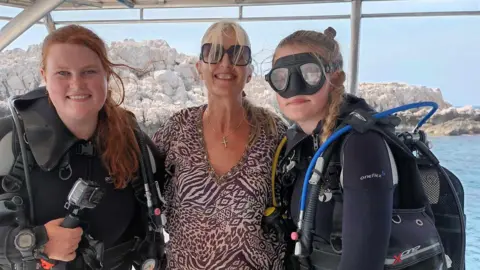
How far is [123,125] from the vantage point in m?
1.57

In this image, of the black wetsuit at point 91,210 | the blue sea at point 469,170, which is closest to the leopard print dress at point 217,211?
the black wetsuit at point 91,210

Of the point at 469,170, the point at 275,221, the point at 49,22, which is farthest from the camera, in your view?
the point at 469,170

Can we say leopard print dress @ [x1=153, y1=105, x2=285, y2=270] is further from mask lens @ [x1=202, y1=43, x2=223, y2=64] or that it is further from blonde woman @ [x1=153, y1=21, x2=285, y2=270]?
mask lens @ [x1=202, y1=43, x2=223, y2=64]

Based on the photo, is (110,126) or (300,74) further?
(110,126)

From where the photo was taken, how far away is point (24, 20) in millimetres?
3055

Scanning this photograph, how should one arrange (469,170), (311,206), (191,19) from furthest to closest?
(469,170), (191,19), (311,206)

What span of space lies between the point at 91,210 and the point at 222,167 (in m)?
0.50

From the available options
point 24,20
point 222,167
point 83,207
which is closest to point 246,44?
point 222,167

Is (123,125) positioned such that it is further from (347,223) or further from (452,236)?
(452,236)

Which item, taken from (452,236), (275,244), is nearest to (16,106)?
(275,244)

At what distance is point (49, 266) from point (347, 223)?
92 centimetres

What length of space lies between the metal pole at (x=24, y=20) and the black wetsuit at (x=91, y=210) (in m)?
1.94

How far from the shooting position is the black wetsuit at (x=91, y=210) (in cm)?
132

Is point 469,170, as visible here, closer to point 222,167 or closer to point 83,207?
point 222,167
